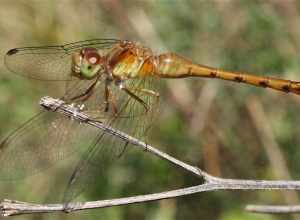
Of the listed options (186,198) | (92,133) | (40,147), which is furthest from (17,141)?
(186,198)

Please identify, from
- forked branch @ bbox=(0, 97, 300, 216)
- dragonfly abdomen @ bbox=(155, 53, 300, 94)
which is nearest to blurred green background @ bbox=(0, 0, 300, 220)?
dragonfly abdomen @ bbox=(155, 53, 300, 94)

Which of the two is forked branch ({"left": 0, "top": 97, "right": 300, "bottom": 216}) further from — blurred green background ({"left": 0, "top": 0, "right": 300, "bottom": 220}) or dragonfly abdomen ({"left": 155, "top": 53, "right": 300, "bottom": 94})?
blurred green background ({"left": 0, "top": 0, "right": 300, "bottom": 220})

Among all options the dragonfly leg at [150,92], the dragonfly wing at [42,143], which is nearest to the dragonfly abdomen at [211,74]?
the dragonfly leg at [150,92]

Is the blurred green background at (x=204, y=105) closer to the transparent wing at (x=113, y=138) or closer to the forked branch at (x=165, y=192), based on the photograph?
the transparent wing at (x=113, y=138)

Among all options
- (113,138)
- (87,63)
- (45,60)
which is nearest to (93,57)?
(87,63)

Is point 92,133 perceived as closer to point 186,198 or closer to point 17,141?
point 17,141

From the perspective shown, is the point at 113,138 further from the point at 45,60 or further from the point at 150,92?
the point at 45,60

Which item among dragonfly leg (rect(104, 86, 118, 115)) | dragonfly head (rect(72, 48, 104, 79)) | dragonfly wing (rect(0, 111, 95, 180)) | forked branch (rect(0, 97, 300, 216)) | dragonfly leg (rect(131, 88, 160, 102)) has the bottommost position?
forked branch (rect(0, 97, 300, 216))
